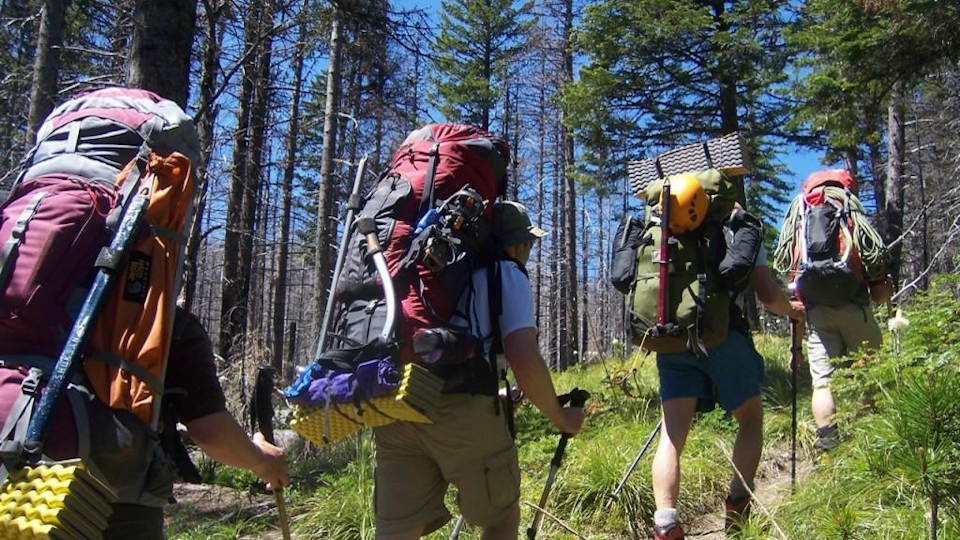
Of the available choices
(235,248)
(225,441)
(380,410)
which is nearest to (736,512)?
(380,410)

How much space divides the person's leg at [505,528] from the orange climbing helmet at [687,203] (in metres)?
1.71

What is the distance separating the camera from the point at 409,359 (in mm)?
2369

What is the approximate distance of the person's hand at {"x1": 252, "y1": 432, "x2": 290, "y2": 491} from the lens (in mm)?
2129

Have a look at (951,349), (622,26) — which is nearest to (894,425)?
(951,349)

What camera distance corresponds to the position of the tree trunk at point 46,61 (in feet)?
27.1

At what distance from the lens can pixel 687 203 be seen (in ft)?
11.5

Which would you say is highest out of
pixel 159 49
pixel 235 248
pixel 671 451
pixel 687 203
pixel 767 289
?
pixel 159 49

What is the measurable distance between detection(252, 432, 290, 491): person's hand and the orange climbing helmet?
227cm

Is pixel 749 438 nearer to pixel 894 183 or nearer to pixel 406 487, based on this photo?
pixel 406 487

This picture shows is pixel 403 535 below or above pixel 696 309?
below

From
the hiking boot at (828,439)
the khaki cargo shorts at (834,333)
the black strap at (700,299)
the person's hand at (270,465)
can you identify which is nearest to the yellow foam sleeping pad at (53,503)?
the person's hand at (270,465)

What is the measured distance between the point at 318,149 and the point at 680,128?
48.5 feet

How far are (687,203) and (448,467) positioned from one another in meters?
1.85

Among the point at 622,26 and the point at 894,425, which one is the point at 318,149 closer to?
the point at 622,26
